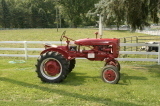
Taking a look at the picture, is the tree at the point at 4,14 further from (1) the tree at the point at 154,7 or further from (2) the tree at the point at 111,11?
(1) the tree at the point at 154,7

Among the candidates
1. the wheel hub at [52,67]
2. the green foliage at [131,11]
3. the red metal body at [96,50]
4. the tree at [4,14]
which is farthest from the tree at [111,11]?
the tree at [4,14]

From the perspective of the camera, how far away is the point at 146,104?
446 cm

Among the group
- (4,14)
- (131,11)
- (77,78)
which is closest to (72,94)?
(77,78)

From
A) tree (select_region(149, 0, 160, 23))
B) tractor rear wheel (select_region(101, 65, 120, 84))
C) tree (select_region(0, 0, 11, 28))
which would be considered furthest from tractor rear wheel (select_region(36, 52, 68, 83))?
tree (select_region(0, 0, 11, 28))

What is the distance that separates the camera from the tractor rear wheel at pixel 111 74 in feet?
19.1

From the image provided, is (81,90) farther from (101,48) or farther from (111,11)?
(111,11)

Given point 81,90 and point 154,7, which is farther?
point 154,7

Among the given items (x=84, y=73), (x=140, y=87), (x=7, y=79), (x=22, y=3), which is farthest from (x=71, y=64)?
Result: (x=22, y=3)

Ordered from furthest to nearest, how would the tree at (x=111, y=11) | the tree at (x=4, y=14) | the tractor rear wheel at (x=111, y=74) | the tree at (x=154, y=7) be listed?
the tree at (x=4, y=14) < the tree at (x=111, y=11) < the tree at (x=154, y=7) < the tractor rear wheel at (x=111, y=74)

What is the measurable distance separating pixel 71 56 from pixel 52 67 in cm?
71

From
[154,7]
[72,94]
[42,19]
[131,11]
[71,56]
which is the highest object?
[42,19]

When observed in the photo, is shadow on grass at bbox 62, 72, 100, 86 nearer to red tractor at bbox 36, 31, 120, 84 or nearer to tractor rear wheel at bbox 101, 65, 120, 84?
red tractor at bbox 36, 31, 120, 84

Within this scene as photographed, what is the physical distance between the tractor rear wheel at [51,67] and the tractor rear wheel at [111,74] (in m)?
1.15

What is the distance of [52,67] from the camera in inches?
242
